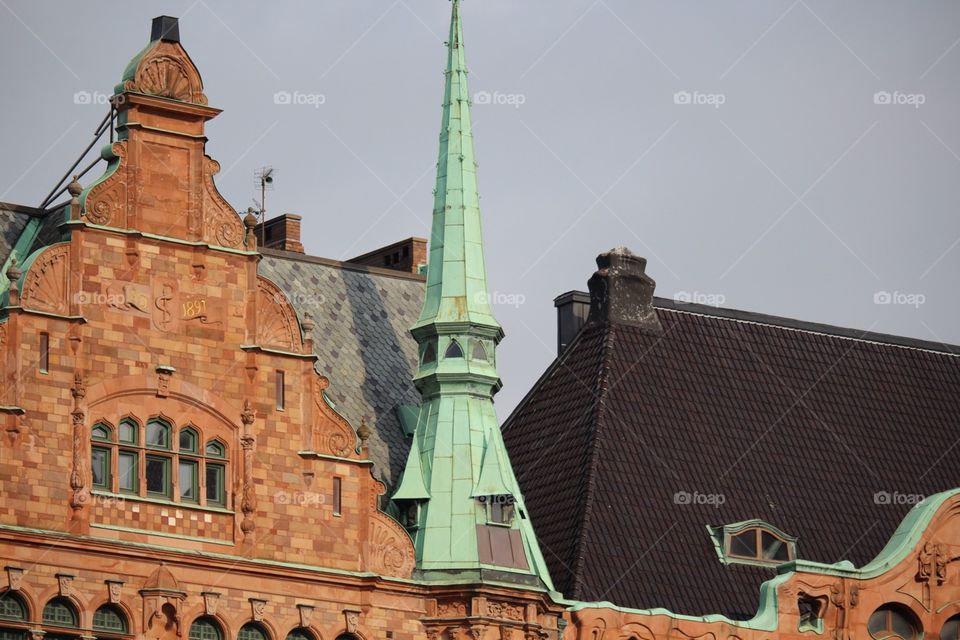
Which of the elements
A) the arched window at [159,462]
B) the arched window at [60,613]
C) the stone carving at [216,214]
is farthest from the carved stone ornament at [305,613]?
the stone carving at [216,214]

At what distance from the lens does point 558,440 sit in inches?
2940

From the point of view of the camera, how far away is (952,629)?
7262cm

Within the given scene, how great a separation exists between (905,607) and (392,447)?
1147 cm

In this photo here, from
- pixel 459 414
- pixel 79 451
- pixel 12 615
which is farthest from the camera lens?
pixel 459 414

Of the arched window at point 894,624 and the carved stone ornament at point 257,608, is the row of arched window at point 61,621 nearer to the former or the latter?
the carved stone ornament at point 257,608

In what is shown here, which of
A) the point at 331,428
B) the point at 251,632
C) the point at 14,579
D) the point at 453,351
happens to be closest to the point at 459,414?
Result: the point at 453,351

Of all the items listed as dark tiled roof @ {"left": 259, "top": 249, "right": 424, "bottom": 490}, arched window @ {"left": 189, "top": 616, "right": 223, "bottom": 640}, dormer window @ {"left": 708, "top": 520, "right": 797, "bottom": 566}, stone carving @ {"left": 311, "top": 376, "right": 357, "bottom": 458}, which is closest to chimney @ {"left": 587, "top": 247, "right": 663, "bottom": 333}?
dark tiled roof @ {"left": 259, "top": 249, "right": 424, "bottom": 490}

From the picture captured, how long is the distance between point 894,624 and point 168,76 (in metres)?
19.5

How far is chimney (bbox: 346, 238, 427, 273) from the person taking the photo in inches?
3110

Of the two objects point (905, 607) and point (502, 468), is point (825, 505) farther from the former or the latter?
point (502, 468)

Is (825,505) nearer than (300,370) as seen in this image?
No

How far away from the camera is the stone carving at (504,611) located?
67.0 metres

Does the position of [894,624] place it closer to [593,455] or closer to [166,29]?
[593,455]

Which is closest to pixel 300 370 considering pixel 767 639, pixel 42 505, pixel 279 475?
pixel 279 475
